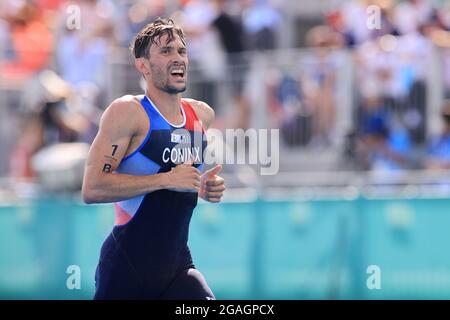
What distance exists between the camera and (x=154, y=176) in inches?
245

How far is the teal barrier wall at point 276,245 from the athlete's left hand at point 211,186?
3.21 metres

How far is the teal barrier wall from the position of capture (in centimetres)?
964

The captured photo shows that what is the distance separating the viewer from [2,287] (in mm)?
9508

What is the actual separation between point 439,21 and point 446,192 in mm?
1794

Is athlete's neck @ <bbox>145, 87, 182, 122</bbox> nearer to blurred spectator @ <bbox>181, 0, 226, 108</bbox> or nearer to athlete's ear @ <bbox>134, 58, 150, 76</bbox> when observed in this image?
athlete's ear @ <bbox>134, 58, 150, 76</bbox>

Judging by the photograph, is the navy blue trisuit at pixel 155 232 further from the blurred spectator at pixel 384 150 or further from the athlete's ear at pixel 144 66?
the blurred spectator at pixel 384 150

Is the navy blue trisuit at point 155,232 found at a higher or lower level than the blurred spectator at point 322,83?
lower

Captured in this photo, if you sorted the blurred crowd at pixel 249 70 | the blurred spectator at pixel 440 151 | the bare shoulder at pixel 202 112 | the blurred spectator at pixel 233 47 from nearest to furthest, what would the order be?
1. the bare shoulder at pixel 202 112
2. the blurred spectator at pixel 440 151
3. the blurred crowd at pixel 249 70
4. the blurred spectator at pixel 233 47

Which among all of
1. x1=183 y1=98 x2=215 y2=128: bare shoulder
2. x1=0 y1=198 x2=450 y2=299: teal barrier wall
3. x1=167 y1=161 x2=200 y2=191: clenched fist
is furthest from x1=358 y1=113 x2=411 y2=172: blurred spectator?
x1=167 y1=161 x2=200 y2=191: clenched fist

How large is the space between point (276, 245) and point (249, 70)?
1.97 meters

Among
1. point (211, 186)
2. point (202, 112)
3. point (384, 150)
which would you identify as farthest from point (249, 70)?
point (211, 186)

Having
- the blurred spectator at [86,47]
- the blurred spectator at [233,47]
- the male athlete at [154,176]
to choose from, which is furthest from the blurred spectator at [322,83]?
the male athlete at [154,176]

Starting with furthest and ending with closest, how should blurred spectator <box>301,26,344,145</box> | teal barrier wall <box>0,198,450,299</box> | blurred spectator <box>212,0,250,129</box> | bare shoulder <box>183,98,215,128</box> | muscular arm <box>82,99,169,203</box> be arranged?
blurred spectator <box>212,0,250,129</box>
blurred spectator <box>301,26,344,145</box>
teal barrier wall <box>0,198,450,299</box>
bare shoulder <box>183,98,215,128</box>
muscular arm <box>82,99,169,203</box>

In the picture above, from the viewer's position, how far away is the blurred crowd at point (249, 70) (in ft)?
34.2
